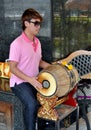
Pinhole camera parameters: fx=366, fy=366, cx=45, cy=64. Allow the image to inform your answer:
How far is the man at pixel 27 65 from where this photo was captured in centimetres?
372

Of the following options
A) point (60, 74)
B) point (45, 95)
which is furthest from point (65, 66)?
point (45, 95)

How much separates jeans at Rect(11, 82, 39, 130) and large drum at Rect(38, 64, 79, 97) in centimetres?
18

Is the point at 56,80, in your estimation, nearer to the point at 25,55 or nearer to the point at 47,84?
the point at 47,84

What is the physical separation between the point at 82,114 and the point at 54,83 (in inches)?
41.4

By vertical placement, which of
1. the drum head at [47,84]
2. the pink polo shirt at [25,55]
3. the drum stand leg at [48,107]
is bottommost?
the drum stand leg at [48,107]

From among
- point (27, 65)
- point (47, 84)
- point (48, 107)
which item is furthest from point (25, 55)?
point (48, 107)

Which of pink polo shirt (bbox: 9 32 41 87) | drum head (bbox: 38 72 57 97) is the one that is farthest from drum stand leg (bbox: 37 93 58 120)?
pink polo shirt (bbox: 9 32 41 87)

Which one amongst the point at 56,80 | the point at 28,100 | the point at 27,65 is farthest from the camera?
the point at 27,65

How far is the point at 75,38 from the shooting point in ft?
16.7

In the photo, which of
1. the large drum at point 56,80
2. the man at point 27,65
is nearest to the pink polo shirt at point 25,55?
the man at point 27,65

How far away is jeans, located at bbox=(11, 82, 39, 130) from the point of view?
3771 mm

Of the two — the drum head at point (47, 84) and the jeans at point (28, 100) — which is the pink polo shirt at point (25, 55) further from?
the drum head at point (47, 84)

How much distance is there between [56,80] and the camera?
360cm

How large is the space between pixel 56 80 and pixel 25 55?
456 mm
